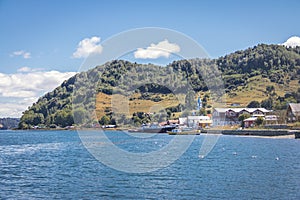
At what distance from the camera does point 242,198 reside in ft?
83.9

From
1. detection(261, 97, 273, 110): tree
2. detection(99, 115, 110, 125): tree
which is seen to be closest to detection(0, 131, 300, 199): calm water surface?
detection(261, 97, 273, 110): tree

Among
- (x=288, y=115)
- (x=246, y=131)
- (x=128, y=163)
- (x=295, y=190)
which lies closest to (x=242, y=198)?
(x=295, y=190)

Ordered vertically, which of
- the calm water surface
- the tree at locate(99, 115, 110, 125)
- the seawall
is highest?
the tree at locate(99, 115, 110, 125)

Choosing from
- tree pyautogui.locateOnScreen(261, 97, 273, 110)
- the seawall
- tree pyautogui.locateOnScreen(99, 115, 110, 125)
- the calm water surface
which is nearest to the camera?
the calm water surface

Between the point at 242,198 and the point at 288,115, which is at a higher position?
the point at 288,115

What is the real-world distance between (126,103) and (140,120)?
34.1ft

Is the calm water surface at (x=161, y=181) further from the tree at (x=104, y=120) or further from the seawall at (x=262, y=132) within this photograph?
the tree at (x=104, y=120)

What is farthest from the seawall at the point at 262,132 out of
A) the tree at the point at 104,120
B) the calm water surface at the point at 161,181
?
the tree at the point at 104,120

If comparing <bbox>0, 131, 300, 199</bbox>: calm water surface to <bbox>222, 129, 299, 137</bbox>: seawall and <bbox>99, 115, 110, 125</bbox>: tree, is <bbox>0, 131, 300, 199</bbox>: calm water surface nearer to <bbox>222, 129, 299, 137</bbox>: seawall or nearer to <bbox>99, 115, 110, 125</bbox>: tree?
<bbox>222, 129, 299, 137</bbox>: seawall

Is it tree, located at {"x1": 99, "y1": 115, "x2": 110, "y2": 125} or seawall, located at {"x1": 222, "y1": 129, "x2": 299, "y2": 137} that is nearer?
seawall, located at {"x1": 222, "y1": 129, "x2": 299, "y2": 137}

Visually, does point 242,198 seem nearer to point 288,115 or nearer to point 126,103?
point 288,115

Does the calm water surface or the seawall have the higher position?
the seawall

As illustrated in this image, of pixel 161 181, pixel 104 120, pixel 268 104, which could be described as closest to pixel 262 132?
pixel 268 104

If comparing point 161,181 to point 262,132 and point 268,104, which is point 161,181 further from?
point 268,104
